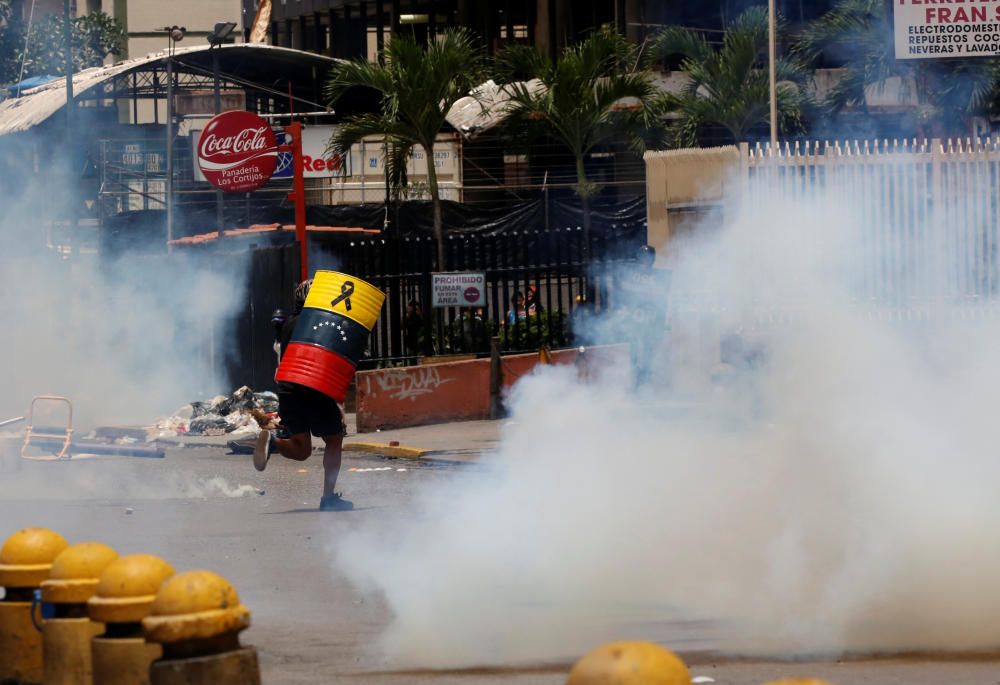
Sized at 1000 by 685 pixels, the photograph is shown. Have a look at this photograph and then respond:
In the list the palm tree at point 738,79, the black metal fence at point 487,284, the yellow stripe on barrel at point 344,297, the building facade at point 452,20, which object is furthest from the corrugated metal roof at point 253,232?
the yellow stripe on barrel at point 344,297

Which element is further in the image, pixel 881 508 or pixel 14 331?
pixel 14 331

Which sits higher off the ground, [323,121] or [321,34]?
[321,34]

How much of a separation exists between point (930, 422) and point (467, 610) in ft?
6.88

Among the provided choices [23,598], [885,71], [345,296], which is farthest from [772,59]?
[23,598]

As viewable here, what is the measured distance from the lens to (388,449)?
535 inches

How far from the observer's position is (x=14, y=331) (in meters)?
19.1

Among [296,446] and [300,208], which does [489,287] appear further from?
[296,446]

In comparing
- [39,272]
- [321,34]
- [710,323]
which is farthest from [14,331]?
[321,34]

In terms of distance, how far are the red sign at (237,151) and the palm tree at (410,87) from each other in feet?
3.23

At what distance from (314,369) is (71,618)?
4596mm

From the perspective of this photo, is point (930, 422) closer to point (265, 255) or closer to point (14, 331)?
point (265, 255)

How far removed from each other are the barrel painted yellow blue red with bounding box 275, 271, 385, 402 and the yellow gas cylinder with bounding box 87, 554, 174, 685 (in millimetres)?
4819

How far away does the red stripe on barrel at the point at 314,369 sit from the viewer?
376 inches

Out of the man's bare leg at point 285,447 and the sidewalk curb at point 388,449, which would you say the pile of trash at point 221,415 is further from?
the man's bare leg at point 285,447
